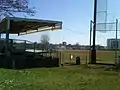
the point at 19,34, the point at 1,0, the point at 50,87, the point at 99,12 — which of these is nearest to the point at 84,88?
the point at 50,87

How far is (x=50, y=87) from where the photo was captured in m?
14.4

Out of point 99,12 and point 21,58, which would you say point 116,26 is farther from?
point 21,58

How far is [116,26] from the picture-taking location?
32.0 m

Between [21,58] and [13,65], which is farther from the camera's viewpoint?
[21,58]

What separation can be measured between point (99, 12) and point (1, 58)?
450 inches

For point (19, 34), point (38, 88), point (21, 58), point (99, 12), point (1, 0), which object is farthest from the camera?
point (19, 34)

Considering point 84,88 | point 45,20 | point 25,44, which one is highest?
point 45,20

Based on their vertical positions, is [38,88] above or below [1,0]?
below

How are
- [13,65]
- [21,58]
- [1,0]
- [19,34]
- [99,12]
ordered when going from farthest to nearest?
[19,34] → [99,12] → [21,58] → [13,65] → [1,0]

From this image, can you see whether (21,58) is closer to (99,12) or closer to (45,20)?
(45,20)

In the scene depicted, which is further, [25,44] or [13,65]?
[25,44]

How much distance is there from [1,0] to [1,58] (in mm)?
18648

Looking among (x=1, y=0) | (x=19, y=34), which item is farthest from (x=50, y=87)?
(x=19, y=34)

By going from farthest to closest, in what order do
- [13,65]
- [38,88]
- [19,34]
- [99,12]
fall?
[19,34] < [99,12] < [13,65] < [38,88]
